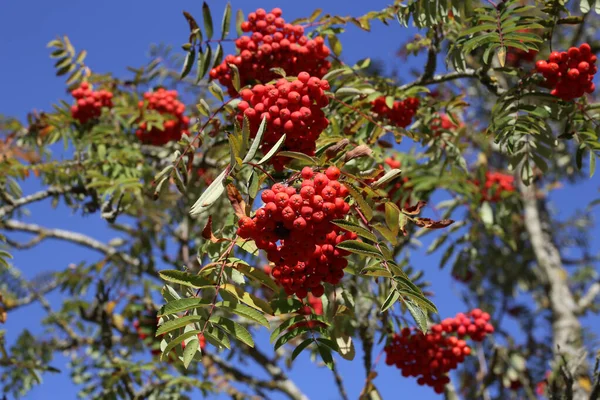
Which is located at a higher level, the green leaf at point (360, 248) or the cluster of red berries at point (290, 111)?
the cluster of red berries at point (290, 111)

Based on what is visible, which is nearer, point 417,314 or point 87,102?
point 417,314

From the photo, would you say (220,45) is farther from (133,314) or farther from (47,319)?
(47,319)

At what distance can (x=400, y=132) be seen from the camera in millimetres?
3391

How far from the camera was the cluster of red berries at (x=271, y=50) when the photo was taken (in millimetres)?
3203

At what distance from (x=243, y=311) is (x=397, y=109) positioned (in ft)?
6.26

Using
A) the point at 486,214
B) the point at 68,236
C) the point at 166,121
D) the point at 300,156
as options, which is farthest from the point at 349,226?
the point at 68,236

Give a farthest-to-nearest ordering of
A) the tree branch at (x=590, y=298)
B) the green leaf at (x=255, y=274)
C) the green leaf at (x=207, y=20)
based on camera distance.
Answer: the tree branch at (x=590, y=298), the green leaf at (x=207, y=20), the green leaf at (x=255, y=274)

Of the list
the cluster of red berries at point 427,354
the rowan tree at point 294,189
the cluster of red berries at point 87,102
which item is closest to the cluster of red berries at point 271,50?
the rowan tree at point 294,189

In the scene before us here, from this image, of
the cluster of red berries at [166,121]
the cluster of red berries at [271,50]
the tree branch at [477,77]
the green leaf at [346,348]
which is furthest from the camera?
the cluster of red berries at [166,121]

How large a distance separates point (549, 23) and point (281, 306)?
1867 millimetres

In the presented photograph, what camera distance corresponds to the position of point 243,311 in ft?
7.25

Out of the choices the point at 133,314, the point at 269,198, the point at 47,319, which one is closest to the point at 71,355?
the point at 47,319

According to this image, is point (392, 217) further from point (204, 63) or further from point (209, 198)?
point (204, 63)

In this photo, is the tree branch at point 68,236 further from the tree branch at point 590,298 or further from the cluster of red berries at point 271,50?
the tree branch at point 590,298
